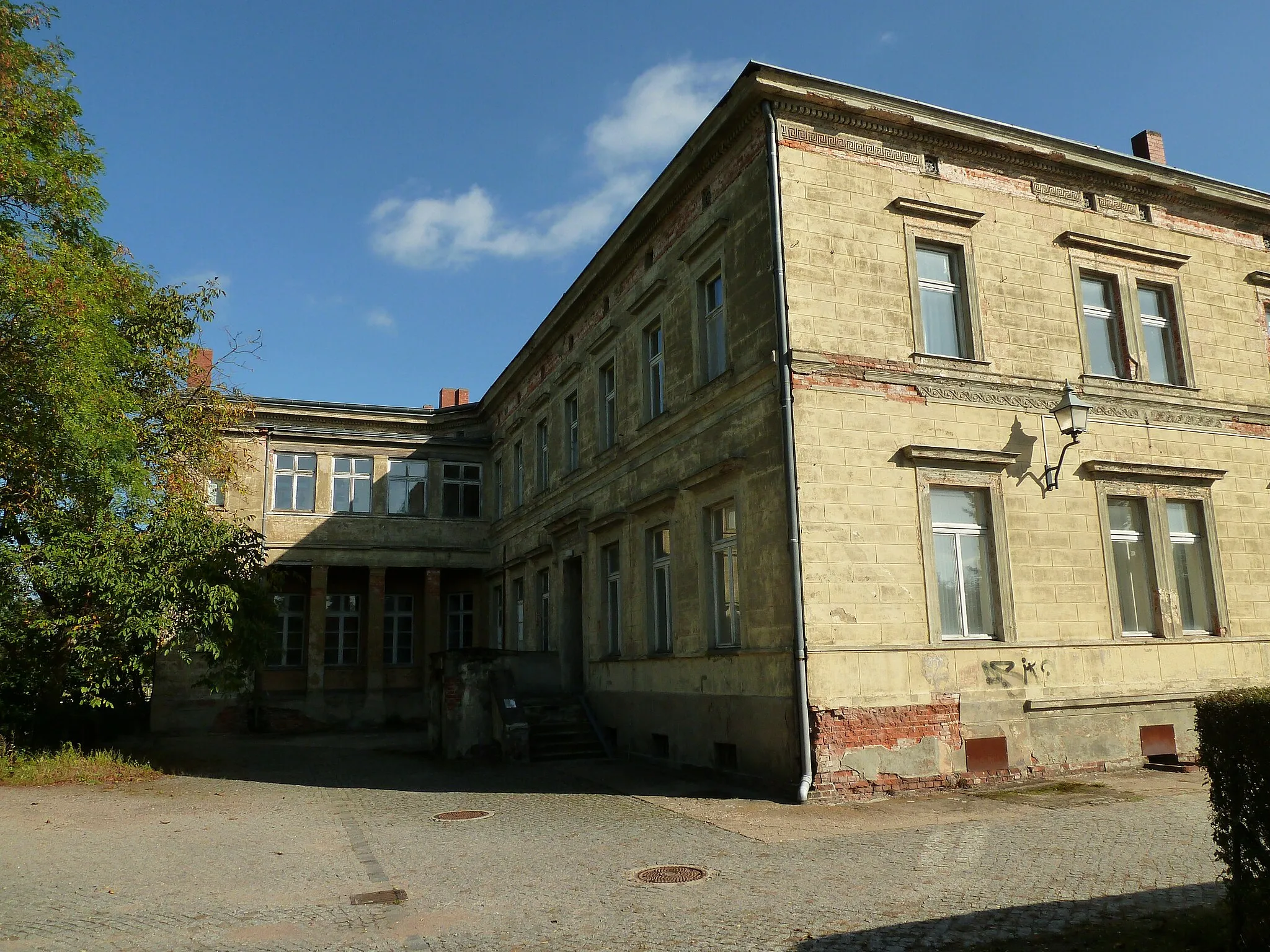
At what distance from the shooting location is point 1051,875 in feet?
23.2

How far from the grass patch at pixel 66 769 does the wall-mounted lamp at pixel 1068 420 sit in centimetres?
1389

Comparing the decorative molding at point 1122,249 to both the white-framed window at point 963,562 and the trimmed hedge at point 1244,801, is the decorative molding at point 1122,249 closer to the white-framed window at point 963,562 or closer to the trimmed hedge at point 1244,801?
the white-framed window at point 963,562

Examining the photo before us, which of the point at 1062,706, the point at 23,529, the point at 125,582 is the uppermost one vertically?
the point at 23,529

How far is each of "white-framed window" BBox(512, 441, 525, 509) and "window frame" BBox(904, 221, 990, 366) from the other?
41.0 feet

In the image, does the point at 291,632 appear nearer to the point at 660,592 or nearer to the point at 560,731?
the point at 560,731

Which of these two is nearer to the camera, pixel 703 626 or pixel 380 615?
pixel 703 626

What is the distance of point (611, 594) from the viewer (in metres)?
17.6

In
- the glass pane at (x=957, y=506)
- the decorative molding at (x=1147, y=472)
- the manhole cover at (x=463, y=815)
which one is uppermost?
the decorative molding at (x=1147, y=472)

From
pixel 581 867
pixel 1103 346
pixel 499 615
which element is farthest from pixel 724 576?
pixel 499 615

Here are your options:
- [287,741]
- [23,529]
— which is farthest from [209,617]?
[287,741]

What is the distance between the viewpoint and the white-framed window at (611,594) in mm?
17359

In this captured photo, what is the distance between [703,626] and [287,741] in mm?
12802

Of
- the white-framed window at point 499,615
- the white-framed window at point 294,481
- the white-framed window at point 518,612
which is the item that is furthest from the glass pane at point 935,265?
the white-framed window at point 294,481

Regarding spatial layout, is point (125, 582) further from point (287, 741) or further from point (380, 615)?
point (380, 615)
